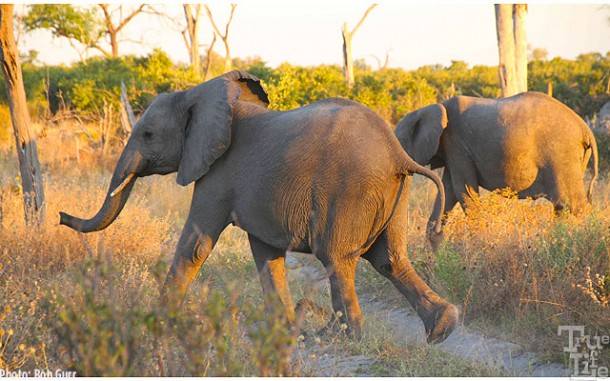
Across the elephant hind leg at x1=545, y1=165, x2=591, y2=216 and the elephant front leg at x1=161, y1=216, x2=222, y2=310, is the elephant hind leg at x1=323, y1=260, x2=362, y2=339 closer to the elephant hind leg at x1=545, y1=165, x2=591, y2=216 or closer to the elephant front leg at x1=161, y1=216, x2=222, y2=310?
the elephant front leg at x1=161, y1=216, x2=222, y2=310

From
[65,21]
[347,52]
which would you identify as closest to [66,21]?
[65,21]

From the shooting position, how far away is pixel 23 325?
14.9 feet

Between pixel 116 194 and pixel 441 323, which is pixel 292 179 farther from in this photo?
pixel 116 194

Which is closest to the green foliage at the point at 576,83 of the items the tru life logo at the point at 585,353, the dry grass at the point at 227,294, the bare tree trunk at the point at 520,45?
the bare tree trunk at the point at 520,45

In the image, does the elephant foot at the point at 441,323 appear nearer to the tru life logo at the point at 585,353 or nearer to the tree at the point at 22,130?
the tru life logo at the point at 585,353

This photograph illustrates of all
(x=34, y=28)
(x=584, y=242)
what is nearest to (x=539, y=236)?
(x=584, y=242)

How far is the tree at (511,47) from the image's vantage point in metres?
13.3

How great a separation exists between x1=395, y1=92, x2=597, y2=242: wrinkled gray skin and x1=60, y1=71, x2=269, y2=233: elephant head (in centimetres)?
311

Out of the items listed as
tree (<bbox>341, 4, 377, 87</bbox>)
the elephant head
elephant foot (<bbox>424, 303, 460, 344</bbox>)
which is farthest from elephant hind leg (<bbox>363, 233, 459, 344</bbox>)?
tree (<bbox>341, 4, 377, 87</bbox>)

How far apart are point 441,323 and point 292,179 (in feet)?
4.56

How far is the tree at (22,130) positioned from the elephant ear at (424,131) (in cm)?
403

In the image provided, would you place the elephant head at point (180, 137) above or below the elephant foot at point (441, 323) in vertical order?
above

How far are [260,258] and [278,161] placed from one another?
96 cm

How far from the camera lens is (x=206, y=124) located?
5078 mm
